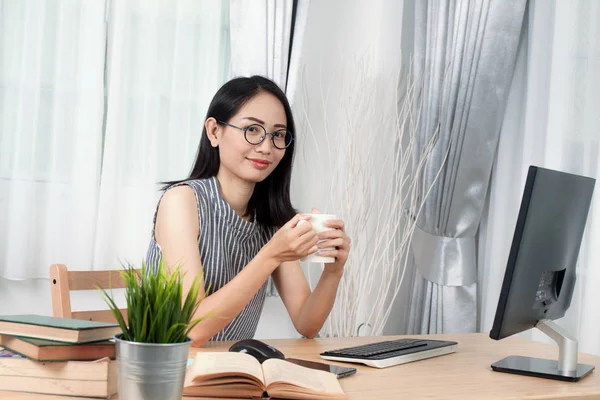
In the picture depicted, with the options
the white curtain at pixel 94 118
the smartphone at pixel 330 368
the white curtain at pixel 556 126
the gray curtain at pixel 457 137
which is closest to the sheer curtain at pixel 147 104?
the white curtain at pixel 94 118

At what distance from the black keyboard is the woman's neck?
0.62 m

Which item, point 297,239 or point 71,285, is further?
point 71,285

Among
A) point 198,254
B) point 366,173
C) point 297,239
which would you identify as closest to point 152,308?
point 297,239

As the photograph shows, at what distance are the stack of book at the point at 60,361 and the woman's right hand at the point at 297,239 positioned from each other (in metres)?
0.57

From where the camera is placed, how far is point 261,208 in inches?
81.2

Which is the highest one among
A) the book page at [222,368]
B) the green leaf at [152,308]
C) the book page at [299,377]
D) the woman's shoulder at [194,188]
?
the woman's shoulder at [194,188]

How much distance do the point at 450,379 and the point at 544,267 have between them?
0.33 metres

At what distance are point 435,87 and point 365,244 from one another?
0.72m

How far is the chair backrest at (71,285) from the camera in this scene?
1695 millimetres

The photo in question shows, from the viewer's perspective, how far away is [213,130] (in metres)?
1.97

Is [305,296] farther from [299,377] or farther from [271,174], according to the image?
[299,377]

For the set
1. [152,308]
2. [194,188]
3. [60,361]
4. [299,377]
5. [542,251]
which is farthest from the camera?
[194,188]

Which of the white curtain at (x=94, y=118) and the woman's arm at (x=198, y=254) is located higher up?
the white curtain at (x=94, y=118)

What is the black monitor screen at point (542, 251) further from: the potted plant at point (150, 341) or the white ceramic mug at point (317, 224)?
the potted plant at point (150, 341)
